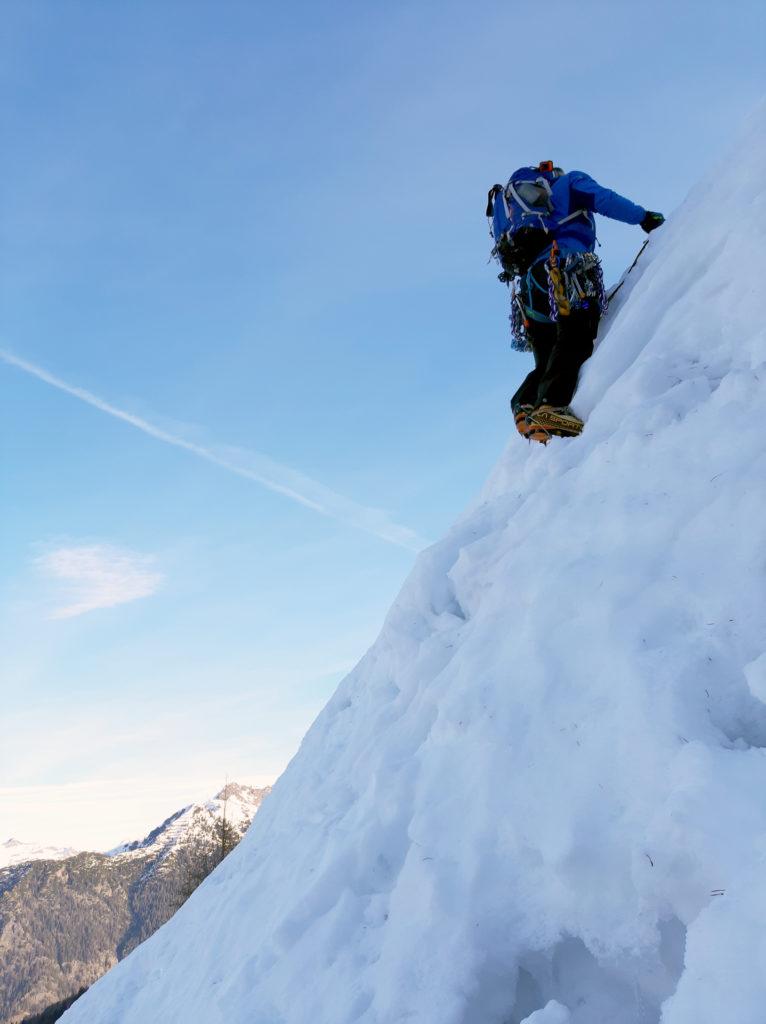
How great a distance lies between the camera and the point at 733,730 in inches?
105

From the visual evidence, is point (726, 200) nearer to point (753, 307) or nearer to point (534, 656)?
point (753, 307)

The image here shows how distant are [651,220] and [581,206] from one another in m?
0.87

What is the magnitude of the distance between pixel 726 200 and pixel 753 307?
6.76 ft

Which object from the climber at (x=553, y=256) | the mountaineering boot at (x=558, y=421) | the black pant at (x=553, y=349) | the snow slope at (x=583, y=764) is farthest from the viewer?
the climber at (x=553, y=256)

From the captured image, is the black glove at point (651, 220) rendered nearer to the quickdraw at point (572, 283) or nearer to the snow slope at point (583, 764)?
the quickdraw at point (572, 283)

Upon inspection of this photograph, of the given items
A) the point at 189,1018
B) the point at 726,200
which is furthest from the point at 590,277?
the point at 189,1018

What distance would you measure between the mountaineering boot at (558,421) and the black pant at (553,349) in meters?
0.14

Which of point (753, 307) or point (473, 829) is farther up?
point (753, 307)

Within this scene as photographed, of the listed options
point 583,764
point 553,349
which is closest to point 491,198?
point 553,349

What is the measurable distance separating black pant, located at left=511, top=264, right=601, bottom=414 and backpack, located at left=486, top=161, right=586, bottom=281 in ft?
0.99

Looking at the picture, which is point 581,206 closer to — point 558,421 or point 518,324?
point 518,324

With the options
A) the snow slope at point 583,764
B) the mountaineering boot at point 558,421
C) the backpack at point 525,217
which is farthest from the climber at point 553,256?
the snow slope at point 583,764

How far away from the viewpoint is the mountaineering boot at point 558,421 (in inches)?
229

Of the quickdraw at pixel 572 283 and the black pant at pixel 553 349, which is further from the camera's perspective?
the quickdraw at pixel 572 283
